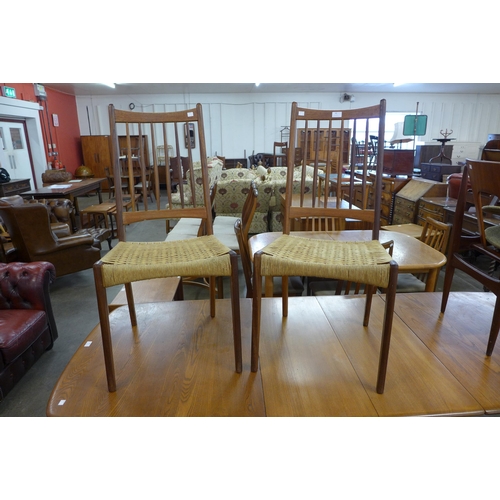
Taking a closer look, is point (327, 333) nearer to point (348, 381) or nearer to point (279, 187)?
point (348, 381)

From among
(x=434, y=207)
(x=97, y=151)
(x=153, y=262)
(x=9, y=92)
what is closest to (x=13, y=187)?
(x=9, y=92)

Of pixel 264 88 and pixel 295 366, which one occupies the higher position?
pixel 264 88

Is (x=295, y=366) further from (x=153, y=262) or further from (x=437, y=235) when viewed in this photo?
(x=437, y=235)

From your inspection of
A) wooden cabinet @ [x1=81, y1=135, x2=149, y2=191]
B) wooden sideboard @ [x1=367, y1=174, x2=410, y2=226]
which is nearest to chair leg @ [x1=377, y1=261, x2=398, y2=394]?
wooden sideboard @ [x1=367, y1=174, x2=410, y2=226]

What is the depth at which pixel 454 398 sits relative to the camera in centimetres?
117

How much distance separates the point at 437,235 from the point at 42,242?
11.1 feet

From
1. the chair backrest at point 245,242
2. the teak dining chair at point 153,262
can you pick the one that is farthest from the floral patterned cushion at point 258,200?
the teak dining chair at point 153,262

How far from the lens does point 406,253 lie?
2234mm

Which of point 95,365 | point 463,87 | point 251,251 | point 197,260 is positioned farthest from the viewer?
point 463,87

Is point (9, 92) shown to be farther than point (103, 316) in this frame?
Yes

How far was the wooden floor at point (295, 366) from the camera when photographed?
114cm

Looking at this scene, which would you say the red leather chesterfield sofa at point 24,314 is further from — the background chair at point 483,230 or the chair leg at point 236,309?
the background chair at point 483,230

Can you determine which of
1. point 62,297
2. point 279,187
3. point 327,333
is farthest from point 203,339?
point 279,187

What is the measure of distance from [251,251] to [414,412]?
1.40 metres
